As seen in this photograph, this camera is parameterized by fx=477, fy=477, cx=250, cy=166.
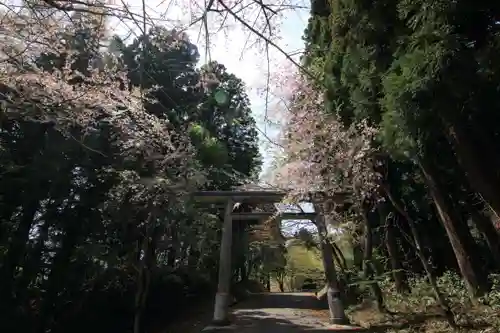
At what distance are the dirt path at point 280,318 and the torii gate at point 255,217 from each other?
396 millimetres

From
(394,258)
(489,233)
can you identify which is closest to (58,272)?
(394,258)

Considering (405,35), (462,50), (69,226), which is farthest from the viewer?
(69,226)

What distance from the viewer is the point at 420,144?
4.45 metres

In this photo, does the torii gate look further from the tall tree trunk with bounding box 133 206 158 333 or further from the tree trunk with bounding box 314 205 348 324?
the tall tree trunk with bounding box 133 206 158 333

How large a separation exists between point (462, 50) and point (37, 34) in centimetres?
328

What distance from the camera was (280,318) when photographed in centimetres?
1108

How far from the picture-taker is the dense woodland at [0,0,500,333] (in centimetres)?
396

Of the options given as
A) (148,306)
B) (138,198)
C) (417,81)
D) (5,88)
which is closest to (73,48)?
(5,88)

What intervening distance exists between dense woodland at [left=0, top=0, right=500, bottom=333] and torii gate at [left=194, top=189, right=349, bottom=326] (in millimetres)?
311

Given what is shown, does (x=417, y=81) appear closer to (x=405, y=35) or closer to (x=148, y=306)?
(x=405, y=35)

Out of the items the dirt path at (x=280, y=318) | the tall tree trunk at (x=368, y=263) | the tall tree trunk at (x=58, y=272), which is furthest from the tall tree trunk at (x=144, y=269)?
the tall tree trunk at (x=368, y=263)

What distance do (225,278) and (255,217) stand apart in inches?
66.1

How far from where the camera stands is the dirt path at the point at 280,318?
9.41 metres

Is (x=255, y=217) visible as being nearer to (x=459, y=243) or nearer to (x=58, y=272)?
(x=58, y=272)
